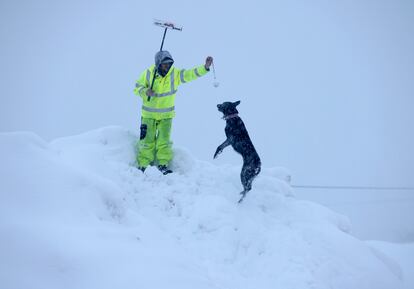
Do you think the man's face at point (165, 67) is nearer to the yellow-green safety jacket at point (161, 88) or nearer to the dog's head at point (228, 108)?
the yellow-green safety jacket at point (161, 88)

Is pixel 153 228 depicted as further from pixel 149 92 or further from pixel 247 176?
pixel 149 92

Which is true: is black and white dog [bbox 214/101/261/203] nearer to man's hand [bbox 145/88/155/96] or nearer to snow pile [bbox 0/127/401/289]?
snow pile [bbox 0/127/401/289]

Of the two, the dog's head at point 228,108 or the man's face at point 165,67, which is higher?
the man's face at point 165,67

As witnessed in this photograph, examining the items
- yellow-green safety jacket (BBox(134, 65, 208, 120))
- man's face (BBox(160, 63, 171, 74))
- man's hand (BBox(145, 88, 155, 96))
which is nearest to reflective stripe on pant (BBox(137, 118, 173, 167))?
yellow-green safety jacket (BBox(134, 65, 208, 120))

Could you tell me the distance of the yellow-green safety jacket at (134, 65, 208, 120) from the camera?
23.7 ft

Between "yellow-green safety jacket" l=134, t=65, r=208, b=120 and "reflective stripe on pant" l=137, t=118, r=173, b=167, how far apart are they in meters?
0.13

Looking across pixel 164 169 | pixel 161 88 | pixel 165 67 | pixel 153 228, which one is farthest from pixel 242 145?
pixel 153 228

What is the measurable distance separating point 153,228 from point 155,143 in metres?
2.55

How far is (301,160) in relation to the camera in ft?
273

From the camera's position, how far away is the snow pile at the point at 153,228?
3205 mm

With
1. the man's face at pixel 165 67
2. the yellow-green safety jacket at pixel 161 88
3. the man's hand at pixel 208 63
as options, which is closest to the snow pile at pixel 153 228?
the yellow-green safety jacket at pixel 161 88

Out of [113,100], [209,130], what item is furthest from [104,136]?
Result: [113,100]

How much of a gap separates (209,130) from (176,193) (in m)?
109

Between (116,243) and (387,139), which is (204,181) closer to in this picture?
(116,243)
